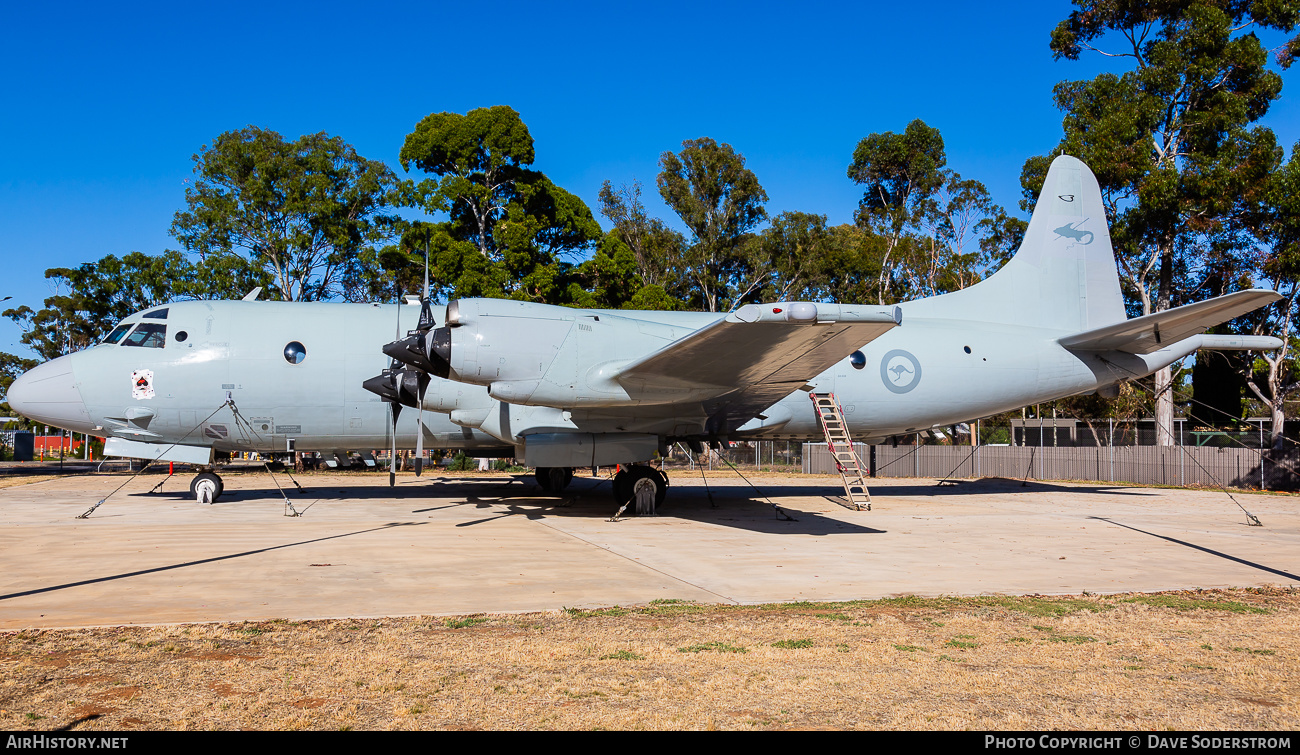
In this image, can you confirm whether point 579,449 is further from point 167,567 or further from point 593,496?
point 167,567

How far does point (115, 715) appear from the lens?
3854mm

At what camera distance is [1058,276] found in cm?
1834

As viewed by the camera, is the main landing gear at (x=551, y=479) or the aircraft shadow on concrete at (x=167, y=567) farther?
the main landing gear at (x=551, y=479)

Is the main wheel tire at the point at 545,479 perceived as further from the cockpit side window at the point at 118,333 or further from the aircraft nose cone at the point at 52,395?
the aircraft nose cone at the point at 52,395

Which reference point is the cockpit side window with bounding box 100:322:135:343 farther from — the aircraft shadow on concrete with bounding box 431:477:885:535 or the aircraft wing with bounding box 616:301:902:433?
the aircraft wing with bounding box 616:301:902:433

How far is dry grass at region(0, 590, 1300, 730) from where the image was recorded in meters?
3.94

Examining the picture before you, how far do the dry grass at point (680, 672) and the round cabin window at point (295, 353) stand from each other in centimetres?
997

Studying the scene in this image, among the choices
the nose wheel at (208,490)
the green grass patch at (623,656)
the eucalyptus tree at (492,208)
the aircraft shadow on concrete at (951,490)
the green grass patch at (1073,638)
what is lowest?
the aircraft shadow on concrete at (951,490)

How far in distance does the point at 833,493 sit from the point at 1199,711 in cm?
1618

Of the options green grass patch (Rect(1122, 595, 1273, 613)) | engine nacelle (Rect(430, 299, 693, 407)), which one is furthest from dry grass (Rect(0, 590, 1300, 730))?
engine nacelle (Rect(430, 299, 693, 407))

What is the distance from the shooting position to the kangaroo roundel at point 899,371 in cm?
1652

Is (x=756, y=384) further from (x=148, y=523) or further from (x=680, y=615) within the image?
(x=148, y=523)

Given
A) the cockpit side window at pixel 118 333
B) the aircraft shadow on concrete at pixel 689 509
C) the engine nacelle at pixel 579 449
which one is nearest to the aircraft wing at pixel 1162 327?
the aircraft shadow on concrete at pixel 689 509
